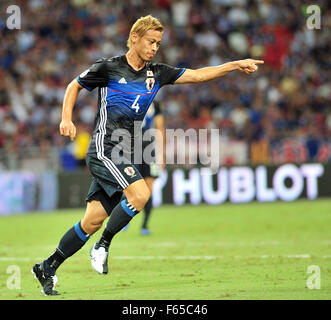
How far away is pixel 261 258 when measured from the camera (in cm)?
953

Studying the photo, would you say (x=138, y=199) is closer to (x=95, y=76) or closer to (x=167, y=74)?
(x=95, y=76)

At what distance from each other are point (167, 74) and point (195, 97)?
579 inches

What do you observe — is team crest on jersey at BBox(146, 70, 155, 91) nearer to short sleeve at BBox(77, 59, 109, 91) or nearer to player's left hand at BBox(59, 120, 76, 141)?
short sleeve at BBox(77, 59, 109, 91)

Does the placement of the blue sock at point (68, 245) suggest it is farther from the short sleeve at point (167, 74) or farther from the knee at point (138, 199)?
the short sleeve at point (167, 74)

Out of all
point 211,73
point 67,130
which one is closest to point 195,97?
point 211,73

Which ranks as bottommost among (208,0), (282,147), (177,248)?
(177,248)

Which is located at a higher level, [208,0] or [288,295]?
[208,0]

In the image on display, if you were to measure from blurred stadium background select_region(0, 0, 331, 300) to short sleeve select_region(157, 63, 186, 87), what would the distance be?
10715 millimetres

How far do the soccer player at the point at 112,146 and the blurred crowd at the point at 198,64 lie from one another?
39.3 feet

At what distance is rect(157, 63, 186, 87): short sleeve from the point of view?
7656 mm

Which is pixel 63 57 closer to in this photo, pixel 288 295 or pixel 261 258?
pixel 261 258

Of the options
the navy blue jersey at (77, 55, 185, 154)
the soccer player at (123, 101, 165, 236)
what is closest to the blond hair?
the navy blue jersey at (77, 55, 185, 154)

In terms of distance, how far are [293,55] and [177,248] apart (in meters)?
14.0
